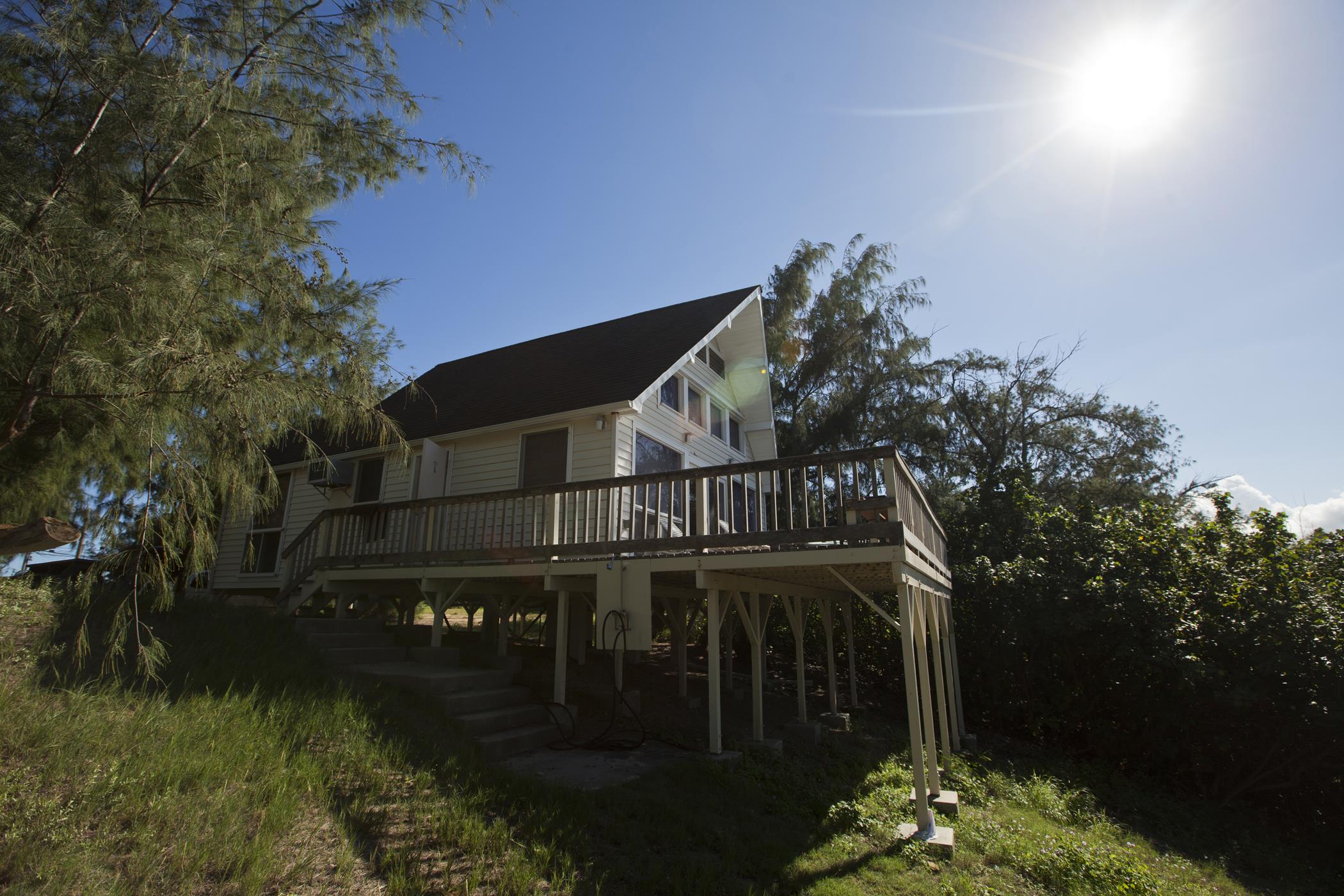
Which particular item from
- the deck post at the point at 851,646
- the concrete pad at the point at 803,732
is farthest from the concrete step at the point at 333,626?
the deck post at the point at 851,646

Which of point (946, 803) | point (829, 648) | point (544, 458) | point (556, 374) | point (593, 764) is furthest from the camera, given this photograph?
point (556, 374)

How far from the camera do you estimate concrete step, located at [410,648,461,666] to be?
9.00 meters

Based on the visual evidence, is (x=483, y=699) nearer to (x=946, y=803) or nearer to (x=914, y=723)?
(x=914, y=723)

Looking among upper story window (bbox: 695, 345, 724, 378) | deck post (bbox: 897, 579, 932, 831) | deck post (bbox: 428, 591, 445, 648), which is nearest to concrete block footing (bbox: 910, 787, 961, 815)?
deck post (bbox: 897, 579, 932, 831)

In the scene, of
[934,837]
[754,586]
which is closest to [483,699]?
[754,586]

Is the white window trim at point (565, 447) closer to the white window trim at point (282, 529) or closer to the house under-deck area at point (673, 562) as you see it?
the house under-deck area at point (673, 562)

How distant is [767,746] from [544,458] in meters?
5.68

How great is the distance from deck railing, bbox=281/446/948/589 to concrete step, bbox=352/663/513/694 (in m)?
1.48

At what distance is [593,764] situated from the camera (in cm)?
671

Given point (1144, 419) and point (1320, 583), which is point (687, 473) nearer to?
point (1320, 583)

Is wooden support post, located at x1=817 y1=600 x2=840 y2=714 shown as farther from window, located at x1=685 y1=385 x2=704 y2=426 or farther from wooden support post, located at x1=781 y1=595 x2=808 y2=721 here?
window, located at x1=685 y1=385 x2=704 y2=426

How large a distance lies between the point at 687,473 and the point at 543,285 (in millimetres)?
5303

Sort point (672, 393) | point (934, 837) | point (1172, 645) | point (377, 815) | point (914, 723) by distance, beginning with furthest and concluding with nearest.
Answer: point (672, 393) → point (1172, 645) → point (914, 723) → point (934, 837) → point (377, 815)

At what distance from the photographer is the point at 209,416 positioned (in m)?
5.20
